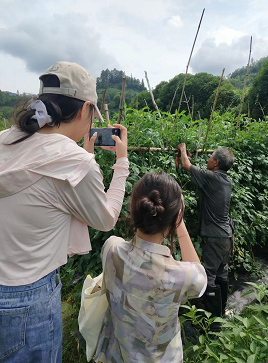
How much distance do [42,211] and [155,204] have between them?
0.49 meters

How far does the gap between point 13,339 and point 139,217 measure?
70cm

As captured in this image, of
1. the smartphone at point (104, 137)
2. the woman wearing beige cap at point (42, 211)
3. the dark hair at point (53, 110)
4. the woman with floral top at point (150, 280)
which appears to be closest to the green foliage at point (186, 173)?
the woman with floral top at point (150, 280)

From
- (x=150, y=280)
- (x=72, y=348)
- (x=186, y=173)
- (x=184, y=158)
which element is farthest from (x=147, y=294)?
(x=186, y=173)

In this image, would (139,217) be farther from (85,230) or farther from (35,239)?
(35,239)

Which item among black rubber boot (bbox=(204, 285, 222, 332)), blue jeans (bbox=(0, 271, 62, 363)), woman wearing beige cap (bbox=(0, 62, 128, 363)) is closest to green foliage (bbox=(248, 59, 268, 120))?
black rubber boot (bbox=(204, 285, 222, 332))

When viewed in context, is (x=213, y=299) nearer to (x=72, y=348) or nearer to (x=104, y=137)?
(x=72, y=348)

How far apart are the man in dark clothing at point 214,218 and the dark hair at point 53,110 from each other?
2.06 m

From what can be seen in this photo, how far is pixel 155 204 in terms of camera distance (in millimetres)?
1160

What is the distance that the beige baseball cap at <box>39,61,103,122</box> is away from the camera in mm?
1080

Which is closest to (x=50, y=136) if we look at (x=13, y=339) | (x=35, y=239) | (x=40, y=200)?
(x=40, y=200)

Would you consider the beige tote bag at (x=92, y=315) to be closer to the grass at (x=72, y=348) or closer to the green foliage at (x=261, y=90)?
the grass at (x=72, y=348)

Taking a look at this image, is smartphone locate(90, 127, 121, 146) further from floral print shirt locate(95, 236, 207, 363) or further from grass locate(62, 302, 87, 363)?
grass locate(62, 302, 87, 363)

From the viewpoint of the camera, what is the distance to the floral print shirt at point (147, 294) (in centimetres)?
115

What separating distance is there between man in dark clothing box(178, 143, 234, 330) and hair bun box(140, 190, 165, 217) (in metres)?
1.88
